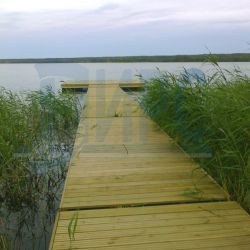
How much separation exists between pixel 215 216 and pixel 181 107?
1.74m

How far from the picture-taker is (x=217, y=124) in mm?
3225

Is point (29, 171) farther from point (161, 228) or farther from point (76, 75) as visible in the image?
point (76, 75)

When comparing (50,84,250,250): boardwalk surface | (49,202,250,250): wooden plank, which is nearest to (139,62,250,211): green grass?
(50,84,250,250): boardwalk surface

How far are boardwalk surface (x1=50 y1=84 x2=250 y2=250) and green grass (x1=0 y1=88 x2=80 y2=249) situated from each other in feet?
1.43

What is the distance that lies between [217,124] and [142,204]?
957 millimetres

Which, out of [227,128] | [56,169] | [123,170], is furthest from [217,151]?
[56,169]

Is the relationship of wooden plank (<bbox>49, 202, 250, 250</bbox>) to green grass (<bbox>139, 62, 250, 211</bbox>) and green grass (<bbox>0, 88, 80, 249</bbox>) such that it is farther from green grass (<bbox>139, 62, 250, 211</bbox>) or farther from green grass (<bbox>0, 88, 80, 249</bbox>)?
green grass (<bbox>0, 88, 80, 249</bbox>)

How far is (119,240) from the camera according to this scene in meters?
2.17

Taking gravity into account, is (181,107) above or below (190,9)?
below

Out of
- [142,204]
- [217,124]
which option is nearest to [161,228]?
[142,204]

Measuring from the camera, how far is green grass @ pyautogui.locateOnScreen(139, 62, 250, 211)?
2953 millimetres

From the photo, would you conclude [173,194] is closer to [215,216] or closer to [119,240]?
[215,216]

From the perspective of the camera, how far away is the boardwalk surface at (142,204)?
7.13ft

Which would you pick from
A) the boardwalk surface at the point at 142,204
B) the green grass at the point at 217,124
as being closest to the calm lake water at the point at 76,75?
the green grass at the point at 217,124
